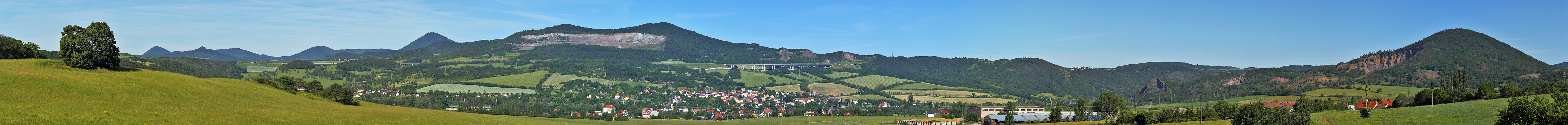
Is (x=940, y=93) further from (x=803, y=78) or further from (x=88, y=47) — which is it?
(x=88, y=47)

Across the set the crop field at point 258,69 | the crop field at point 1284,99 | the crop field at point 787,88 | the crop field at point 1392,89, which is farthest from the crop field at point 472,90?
the crop field at point 1392,89

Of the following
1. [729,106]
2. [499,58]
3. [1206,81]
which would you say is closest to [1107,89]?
[1206,81]

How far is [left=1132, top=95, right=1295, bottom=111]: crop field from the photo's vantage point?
101625 millimetres

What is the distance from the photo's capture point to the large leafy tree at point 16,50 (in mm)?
46125

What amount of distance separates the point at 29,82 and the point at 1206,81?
182 metres

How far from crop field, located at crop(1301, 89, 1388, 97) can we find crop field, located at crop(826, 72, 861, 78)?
298 feet

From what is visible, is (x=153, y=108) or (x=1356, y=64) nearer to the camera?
(x=153, y=108)

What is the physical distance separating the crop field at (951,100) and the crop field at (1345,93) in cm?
4594

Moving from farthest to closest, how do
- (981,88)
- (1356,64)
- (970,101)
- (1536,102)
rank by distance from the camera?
(981,88) → (1356,64) → (970,101) → (1536,102)

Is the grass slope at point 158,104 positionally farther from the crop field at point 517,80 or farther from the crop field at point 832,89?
the crop field at point 832,89

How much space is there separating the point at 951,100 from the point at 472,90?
261 feet

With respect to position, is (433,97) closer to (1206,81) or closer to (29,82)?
(29,82)

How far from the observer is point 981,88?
547 ft

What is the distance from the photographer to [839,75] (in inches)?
7215
